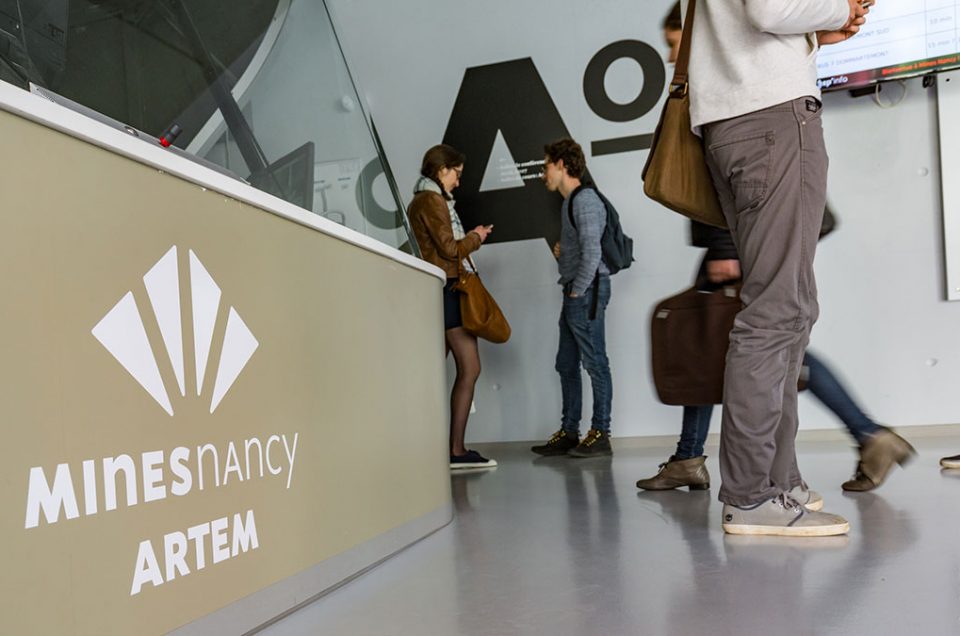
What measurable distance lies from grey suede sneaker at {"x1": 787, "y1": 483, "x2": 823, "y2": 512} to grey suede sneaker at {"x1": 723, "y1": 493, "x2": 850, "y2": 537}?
17 centimetres

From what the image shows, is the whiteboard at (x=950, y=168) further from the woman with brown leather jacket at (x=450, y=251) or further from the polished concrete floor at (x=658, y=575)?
the woman with brown leather jacket at (x=450, y=251)

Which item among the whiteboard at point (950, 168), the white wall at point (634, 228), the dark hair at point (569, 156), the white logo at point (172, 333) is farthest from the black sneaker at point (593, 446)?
the white logo at point (172, 333)

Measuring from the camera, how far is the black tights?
363 centimetres

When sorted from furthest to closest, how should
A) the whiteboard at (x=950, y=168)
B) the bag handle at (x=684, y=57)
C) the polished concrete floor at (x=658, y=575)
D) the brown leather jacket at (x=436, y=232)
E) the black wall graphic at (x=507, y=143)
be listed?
the black wall graphic at (x=507, y=143), the whiteboard at (x=950, y=168), the brown leather jacket at (x=436, y=232), the bag handle at (x=684, y=57), the polished concrete floor at (x=658, y=575)

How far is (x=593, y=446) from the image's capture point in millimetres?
3850

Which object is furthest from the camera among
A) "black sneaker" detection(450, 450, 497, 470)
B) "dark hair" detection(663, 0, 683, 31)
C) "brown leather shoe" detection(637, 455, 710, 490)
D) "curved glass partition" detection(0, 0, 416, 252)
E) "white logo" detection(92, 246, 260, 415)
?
"black sneaker" detection(450, 450, 497, 470)

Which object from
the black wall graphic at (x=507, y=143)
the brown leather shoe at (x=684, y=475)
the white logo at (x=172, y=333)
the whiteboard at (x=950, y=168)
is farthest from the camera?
the black wall graphic at (x=507, y=143)

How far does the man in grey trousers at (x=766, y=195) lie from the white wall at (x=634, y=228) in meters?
2.42

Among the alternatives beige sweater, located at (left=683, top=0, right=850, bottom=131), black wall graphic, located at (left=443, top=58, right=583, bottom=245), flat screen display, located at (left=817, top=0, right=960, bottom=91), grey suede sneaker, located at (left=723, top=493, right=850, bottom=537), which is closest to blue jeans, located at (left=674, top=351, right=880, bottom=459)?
grey suede sneaker, located at (left=723, top=493, right=850, bottom=537)

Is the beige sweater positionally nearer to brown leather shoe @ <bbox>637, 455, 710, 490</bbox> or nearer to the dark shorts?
brown leather shoe @ <bbox>637, 455, 710, 490</bbox>

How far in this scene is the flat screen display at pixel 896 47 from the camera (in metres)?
3.62

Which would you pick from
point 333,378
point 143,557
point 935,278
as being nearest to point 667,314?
point 333,378

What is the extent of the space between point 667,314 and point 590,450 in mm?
1855

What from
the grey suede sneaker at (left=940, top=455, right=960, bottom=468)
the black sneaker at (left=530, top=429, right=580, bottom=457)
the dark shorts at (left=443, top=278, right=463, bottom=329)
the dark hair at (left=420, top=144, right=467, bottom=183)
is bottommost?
the black sneaker at (left=530, top=429, right=580, bottom=457)
